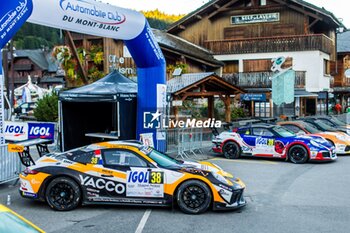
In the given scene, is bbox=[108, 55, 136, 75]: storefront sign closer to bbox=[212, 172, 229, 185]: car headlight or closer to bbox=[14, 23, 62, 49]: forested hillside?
Result: bbox=[212, 172, 229, 185]: car headlight

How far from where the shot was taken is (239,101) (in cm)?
3494

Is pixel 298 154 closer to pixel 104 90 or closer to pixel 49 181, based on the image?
pixel 104 90

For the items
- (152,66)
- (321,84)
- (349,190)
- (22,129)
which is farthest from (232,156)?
(321,84)

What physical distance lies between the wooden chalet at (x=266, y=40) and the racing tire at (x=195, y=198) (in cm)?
2504

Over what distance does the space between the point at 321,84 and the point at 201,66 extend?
31.0ft

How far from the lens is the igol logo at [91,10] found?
11352 millimetres

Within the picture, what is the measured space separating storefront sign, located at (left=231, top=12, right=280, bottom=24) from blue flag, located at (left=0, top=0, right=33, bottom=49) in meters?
29.8

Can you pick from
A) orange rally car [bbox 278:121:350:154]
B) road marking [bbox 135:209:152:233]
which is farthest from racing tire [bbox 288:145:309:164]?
road marking [bbox 135:209:152:233]

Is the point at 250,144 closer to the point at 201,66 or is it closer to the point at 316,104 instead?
the point at 201,66

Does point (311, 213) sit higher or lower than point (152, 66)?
lower

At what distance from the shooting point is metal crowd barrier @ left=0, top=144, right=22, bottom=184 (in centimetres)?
1159

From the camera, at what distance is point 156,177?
912cm

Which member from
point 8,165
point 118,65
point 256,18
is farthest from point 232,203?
point 256,18

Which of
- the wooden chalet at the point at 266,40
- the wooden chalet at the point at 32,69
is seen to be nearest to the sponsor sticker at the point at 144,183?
the wooden chalet at the point at 266,40
